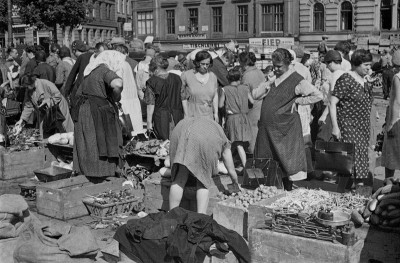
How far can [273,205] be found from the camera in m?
6.23

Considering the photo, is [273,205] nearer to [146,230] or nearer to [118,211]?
[146,230]

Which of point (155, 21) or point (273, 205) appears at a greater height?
point (155, 21)

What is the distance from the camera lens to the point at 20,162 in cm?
983

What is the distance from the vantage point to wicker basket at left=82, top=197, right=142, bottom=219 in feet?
24.2

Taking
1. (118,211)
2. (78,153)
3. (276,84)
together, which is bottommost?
(118,211)

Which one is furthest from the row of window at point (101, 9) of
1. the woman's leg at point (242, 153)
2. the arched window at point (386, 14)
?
the woman's leg at point (242, 153)

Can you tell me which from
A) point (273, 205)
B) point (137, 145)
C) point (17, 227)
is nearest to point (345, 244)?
point (273, 205)

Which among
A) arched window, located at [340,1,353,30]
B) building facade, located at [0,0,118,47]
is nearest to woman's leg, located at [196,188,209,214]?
arched window, located at [340,1,353,30]

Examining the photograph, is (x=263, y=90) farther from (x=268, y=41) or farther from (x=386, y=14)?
(x=386, y=14)

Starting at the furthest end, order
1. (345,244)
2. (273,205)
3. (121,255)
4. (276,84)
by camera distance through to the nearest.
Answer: (276,84) → (273,205) → (121,255) → (345,244)

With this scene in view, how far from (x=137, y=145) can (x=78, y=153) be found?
→ 1325 mm

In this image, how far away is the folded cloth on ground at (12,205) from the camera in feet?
18.6

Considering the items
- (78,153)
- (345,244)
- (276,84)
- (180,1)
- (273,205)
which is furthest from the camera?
(180,1)

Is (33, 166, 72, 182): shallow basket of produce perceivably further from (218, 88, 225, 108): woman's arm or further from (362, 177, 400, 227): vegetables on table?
(362, 177, 400, 227): vegetables on table
